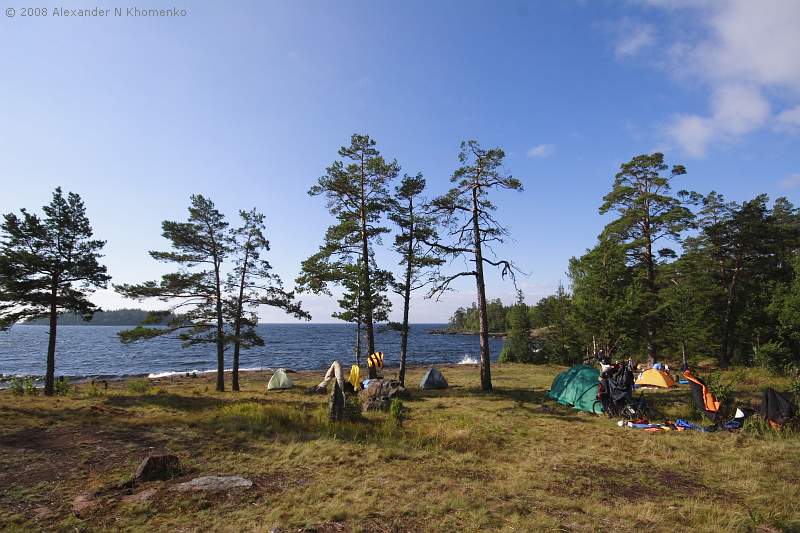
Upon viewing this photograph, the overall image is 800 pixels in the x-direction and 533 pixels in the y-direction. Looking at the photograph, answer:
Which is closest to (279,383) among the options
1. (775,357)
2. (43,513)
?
(43,513)

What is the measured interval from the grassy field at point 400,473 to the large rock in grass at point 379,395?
1.56 m

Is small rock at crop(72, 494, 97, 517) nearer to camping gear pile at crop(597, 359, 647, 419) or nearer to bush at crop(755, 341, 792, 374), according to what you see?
camping gear pile at crop(597, 359, 647, 419)

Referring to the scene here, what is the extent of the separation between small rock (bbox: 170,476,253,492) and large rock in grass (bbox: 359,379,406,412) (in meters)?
8.51

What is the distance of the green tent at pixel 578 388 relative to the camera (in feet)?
47.6

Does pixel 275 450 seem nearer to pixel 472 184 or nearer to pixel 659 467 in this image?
pixel 659 467

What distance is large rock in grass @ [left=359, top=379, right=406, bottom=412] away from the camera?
15359 mm

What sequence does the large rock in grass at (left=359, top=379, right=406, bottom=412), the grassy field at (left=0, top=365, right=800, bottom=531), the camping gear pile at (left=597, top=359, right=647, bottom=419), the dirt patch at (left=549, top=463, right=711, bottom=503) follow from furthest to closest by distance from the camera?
the large rock in grass at (left=359, top=379, right=406, bottom=412), the camping gear pile at (left=597, top=359, right=647, bottom=419), the dirt patch at (left=549, top=463, right=711, bottom=503), the grassy field at (left=0, top=365, right=800, bottom=531)

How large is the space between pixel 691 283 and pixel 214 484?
32276 millimetres

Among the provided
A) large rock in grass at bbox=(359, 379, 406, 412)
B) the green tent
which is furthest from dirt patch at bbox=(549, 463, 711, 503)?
large rock in grass at bbox=(359, 379, 406, 412)

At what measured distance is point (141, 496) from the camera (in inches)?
255

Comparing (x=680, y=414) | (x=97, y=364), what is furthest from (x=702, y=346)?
(x=97, y=364)

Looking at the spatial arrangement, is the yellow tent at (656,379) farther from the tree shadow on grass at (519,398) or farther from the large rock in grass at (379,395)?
the large rock in grass at (379,395)

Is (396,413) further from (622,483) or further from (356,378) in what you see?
(622,483)

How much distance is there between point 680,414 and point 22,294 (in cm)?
2883
